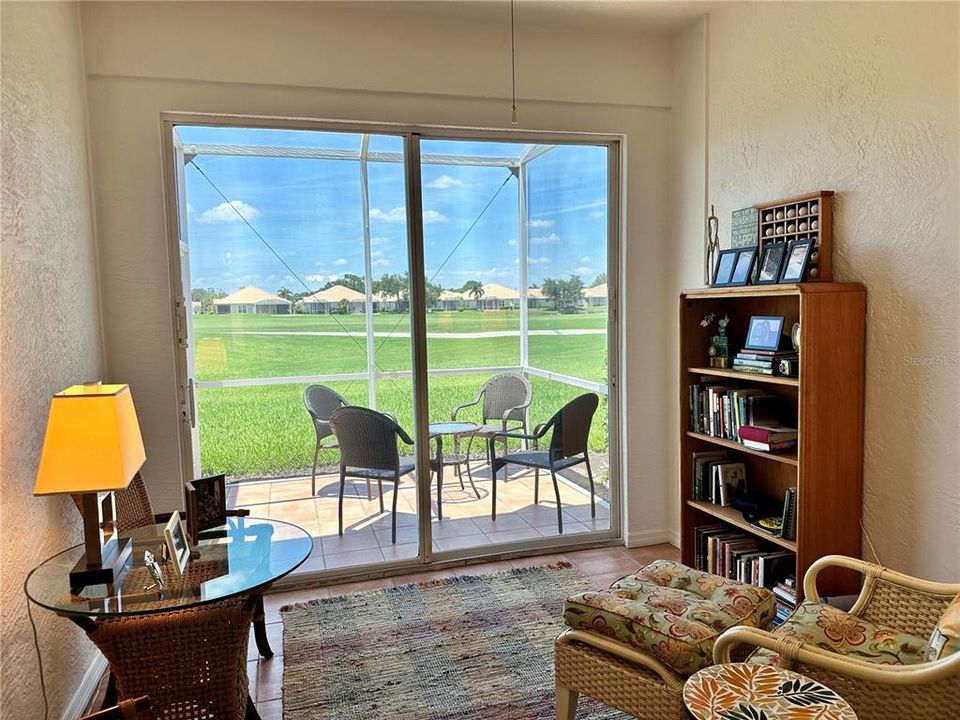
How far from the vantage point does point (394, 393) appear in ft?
11.9

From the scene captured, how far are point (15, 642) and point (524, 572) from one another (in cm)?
230

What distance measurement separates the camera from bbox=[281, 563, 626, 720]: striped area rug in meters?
2.43

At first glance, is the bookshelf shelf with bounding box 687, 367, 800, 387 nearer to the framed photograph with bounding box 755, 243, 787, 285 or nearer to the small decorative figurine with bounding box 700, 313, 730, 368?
the small decorative figurine with bounding box 700, 313, 730, 368

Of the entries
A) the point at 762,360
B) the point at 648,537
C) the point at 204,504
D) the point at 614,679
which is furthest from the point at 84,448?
the point at 648,537

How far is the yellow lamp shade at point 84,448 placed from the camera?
1.89 m

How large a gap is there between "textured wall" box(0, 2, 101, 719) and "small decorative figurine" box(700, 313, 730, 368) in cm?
278

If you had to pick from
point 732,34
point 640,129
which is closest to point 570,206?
point 640,129

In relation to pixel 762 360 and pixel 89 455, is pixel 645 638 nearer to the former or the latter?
pixel 762 360

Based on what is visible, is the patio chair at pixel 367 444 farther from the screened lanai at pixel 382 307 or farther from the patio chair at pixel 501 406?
the patio chair at pixel 501 406

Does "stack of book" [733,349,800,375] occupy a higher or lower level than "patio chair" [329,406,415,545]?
higher

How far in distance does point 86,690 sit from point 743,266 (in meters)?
3.19

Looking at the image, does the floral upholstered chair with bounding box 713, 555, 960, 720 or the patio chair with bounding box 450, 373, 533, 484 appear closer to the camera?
the floral upholstered chair with bounding box 713, 555, 960, 720

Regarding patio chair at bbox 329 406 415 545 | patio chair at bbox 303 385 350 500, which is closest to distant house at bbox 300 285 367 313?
patio chair at bbox 303 385 350 500

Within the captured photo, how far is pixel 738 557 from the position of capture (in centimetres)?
309
